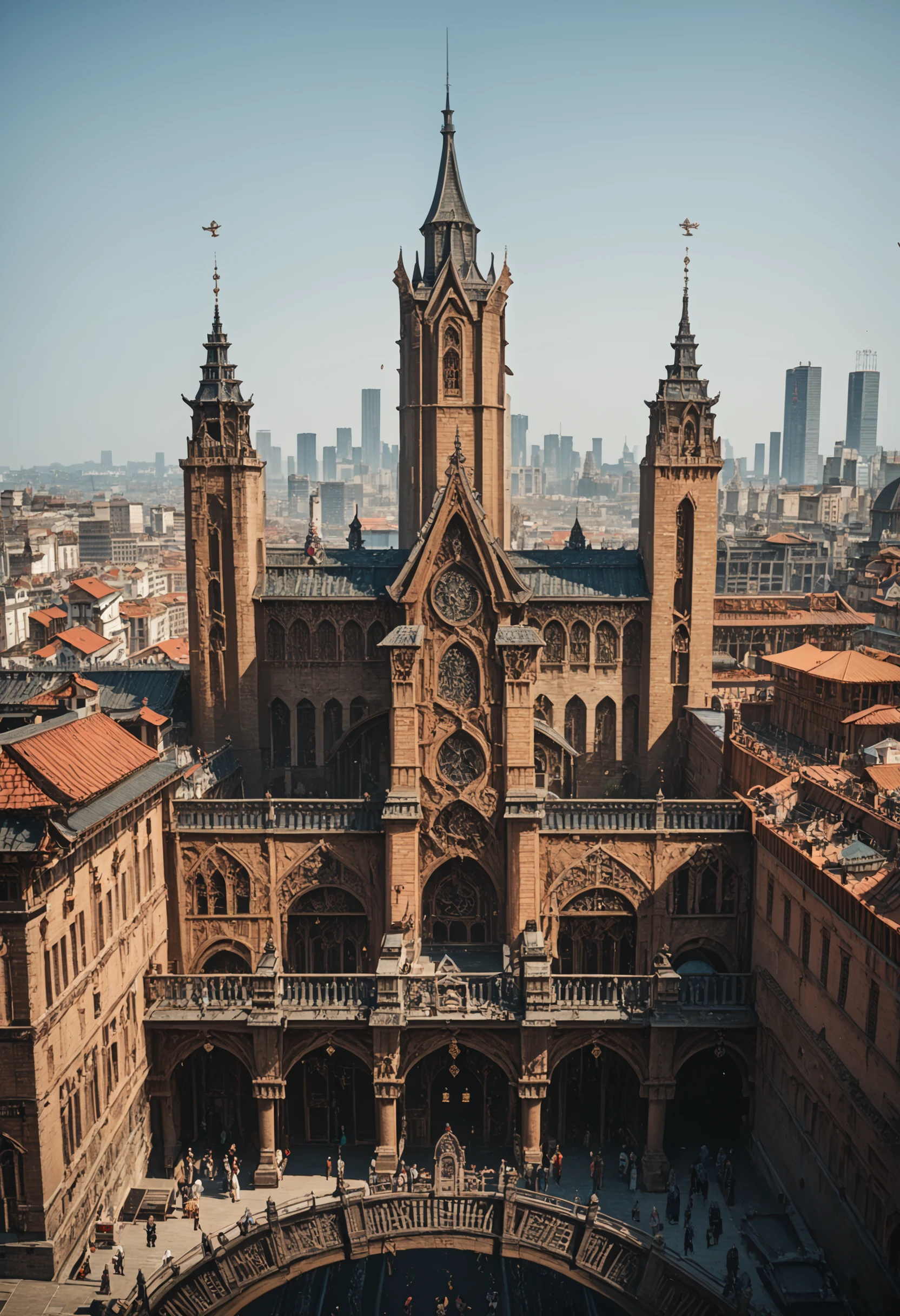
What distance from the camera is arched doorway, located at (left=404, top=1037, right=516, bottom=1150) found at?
43.2m

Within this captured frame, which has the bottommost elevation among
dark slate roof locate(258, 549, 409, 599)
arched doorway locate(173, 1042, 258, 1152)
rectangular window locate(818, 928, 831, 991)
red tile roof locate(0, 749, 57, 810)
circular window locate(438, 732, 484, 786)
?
arched doorway locate(173, 1042, 258, 1152)

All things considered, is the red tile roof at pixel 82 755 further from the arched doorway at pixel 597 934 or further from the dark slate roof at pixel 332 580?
the arched doorway at pixel 597 934

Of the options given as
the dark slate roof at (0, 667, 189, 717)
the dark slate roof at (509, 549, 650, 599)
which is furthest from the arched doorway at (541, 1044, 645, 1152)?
the dark slate roof at (0, 667, 189, 717)

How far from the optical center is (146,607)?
14862 cm

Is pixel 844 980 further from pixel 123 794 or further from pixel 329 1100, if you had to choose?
pixel 123 794

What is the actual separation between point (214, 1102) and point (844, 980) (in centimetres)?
2358

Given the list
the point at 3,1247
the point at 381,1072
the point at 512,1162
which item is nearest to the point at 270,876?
the point at 381,1072

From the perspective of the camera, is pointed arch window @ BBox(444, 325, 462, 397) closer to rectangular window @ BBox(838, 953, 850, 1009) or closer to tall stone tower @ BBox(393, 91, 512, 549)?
tall stone tower @ BBox(393, 91, 512, 549)

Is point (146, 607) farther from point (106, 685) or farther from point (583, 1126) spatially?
point (583, 1126)

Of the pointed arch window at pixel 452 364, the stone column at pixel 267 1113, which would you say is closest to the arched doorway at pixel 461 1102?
the stone column at pixel 267 1113

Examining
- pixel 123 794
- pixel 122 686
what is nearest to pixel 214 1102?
pixel 123 794

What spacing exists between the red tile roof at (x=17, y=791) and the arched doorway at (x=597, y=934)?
2188 centimetres

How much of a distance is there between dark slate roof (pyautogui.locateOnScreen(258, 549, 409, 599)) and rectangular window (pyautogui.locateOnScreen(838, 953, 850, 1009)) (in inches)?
1073

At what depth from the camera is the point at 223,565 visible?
54.6 meters
